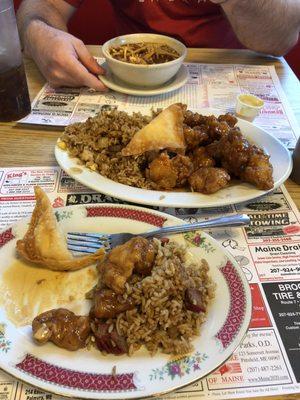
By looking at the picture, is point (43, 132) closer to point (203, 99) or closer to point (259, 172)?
point (203, 99)

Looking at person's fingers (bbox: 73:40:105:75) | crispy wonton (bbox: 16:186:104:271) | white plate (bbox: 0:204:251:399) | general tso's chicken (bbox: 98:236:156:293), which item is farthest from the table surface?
crispy wonton (bbox: 16:186:104:271)

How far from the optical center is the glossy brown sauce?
952 millimetres

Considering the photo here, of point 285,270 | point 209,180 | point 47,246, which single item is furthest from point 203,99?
point 47,246

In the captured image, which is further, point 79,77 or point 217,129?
point 79,77

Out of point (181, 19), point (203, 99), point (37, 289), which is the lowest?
point (203, 99)

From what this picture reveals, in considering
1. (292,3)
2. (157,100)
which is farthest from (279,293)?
(292,3)

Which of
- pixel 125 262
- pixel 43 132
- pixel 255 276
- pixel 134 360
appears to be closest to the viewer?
pixel 134 360

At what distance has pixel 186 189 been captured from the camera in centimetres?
139

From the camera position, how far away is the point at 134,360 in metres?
0.84

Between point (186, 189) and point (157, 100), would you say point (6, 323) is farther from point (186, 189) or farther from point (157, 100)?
point (157, 100)

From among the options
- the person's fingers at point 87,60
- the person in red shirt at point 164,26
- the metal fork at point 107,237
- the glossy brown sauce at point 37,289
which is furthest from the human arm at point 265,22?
the glossy brown sauce at point 37,289

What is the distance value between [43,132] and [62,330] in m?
1.08

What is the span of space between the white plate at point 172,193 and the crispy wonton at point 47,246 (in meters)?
0.25

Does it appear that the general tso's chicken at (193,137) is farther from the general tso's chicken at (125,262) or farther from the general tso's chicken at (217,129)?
the general tso's chicken at (125,262)
